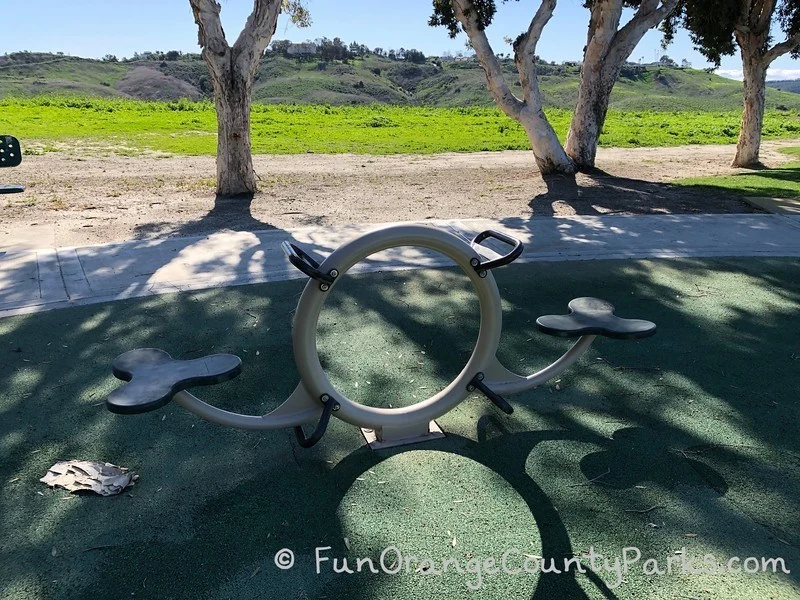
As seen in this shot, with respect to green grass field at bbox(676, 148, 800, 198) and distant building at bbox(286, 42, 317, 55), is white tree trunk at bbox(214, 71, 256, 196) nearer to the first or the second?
green grass field at bbox(676, 148, 800, 198)

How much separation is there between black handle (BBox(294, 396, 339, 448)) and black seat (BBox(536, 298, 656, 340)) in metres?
1.02

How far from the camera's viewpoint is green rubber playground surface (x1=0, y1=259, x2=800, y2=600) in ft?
7.13

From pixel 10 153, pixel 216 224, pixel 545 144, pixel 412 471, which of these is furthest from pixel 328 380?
pixel 545 144

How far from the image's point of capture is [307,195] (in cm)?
931

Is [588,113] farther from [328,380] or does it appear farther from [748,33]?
[328,380]

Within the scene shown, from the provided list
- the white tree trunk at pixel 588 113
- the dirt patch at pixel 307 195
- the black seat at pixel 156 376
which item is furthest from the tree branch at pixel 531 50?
the black seat at pixel 156 376

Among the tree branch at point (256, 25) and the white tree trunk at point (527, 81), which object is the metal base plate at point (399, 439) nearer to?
the tree branch at point (256, 25)

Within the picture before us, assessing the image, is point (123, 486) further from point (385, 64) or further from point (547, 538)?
point (385, 64)

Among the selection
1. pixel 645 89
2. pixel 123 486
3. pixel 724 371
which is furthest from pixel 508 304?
pixel 645 89

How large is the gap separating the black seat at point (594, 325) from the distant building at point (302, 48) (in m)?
113

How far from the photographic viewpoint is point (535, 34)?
1001 centimetres

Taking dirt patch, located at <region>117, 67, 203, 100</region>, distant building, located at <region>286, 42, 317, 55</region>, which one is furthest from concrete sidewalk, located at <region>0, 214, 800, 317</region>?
distant building, located at <region>286, 42, 317, 55</region>

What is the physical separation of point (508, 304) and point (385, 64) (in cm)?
11036

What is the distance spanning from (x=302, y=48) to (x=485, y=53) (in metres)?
110
